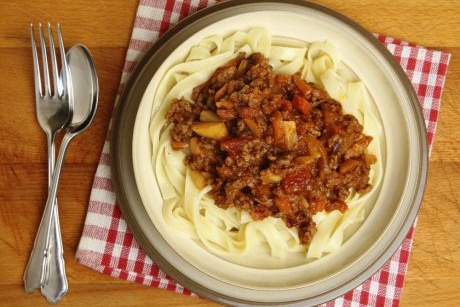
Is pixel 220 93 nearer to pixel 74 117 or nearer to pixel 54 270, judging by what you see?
pixel 74 117

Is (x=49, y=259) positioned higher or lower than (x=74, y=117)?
lower

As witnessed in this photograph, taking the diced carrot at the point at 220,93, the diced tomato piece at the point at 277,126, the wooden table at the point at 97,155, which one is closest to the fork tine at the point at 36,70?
the wooden table at the point at 97,155

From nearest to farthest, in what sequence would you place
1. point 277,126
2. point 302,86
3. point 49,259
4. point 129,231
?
point 277,126, point 302,86, point 49,259, point 129,231

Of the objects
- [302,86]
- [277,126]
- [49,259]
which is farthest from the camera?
[49,259]

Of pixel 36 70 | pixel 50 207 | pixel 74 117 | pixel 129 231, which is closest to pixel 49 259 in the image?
pixel 50 207

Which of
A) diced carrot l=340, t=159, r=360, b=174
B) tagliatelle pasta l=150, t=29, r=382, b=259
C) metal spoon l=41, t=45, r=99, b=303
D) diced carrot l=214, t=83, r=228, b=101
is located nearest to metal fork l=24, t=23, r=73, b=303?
metal spoon l=41, t=45, r=99, b=303

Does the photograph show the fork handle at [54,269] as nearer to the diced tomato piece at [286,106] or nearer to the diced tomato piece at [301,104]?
the diced tomato piece at [286,106]

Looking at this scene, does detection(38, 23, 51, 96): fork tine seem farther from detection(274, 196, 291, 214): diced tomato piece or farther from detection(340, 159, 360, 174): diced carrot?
detection(340, 159, 360, 174): diced carrot
